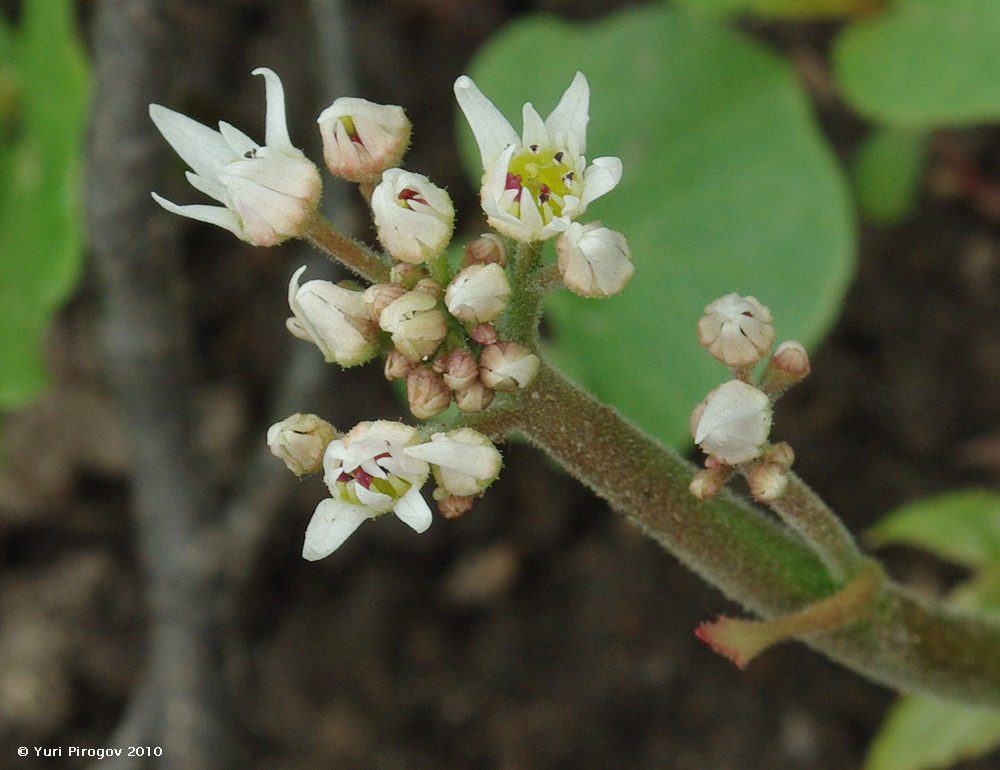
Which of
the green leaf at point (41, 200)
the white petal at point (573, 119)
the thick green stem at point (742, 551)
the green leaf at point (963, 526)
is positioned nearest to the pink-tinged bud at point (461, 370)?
the thick green stem at point (742, 551)

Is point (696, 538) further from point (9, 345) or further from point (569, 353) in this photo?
point (9, 345)

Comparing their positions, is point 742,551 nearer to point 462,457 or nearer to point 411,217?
point 462,457

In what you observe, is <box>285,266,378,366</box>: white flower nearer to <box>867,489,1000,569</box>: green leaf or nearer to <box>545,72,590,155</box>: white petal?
<box>545,72,590,155</box>: white petal

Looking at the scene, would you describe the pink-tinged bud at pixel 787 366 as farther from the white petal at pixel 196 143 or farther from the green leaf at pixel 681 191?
the green leaf at pixel 681 191

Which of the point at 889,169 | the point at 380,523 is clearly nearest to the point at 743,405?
the point at 380,523

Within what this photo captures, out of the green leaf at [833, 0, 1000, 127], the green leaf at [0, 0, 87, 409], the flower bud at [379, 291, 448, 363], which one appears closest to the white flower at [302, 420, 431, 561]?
the flower bud at [379, 291, 448, 363]

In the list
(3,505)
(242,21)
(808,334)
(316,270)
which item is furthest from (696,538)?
(242,21)
